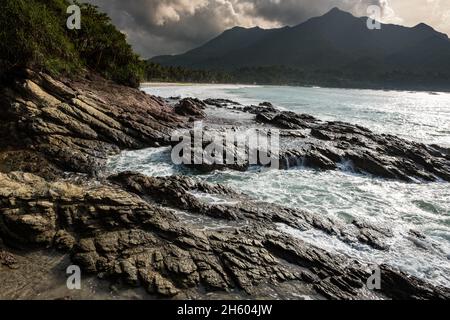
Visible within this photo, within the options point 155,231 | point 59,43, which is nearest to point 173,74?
point 59,43

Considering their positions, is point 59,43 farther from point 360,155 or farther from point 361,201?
point 361,201

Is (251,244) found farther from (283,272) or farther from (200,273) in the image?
(200,273)

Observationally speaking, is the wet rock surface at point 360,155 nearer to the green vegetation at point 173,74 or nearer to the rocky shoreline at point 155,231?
the rocky shoreline at point 155,231

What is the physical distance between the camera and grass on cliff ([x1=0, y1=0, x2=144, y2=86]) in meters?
26.4

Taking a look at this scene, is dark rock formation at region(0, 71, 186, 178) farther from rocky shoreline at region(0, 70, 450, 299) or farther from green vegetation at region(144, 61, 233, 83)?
green vegetation at region(144, 61, 233, 83)

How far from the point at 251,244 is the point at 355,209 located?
28.4ft

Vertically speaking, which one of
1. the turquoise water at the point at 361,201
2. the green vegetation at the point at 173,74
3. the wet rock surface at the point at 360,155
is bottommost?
the turquoise water at the point at 361,201

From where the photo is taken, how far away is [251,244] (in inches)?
472

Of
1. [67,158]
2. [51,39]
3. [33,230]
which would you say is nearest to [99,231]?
[33,230]

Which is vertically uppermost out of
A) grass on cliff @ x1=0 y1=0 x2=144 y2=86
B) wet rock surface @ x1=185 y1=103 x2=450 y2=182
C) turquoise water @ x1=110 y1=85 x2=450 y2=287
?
grass on cliff @ x1=0 y1=0 x2=144 y2=86

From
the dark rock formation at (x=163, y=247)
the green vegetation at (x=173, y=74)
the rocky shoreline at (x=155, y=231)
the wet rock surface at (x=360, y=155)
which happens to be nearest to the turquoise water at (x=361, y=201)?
the rocky shoreline at (x=155, y=231)

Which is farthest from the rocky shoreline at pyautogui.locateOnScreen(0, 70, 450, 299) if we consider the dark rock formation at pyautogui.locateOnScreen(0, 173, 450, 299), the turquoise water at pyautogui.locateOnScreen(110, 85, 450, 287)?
the turquoise water at pyautogui.locateOnScreen(110, 85, 450, 287)

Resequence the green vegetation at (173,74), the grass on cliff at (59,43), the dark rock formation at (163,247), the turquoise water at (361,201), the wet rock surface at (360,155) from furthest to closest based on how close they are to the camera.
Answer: the green vegetation at (173,74) → the grass on cliff at (59,43) → the wet rock surface at (360,155) → the turquoise water at (361,201) → the dark rock formation at (163,247)

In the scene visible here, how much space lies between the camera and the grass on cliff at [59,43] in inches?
1038
